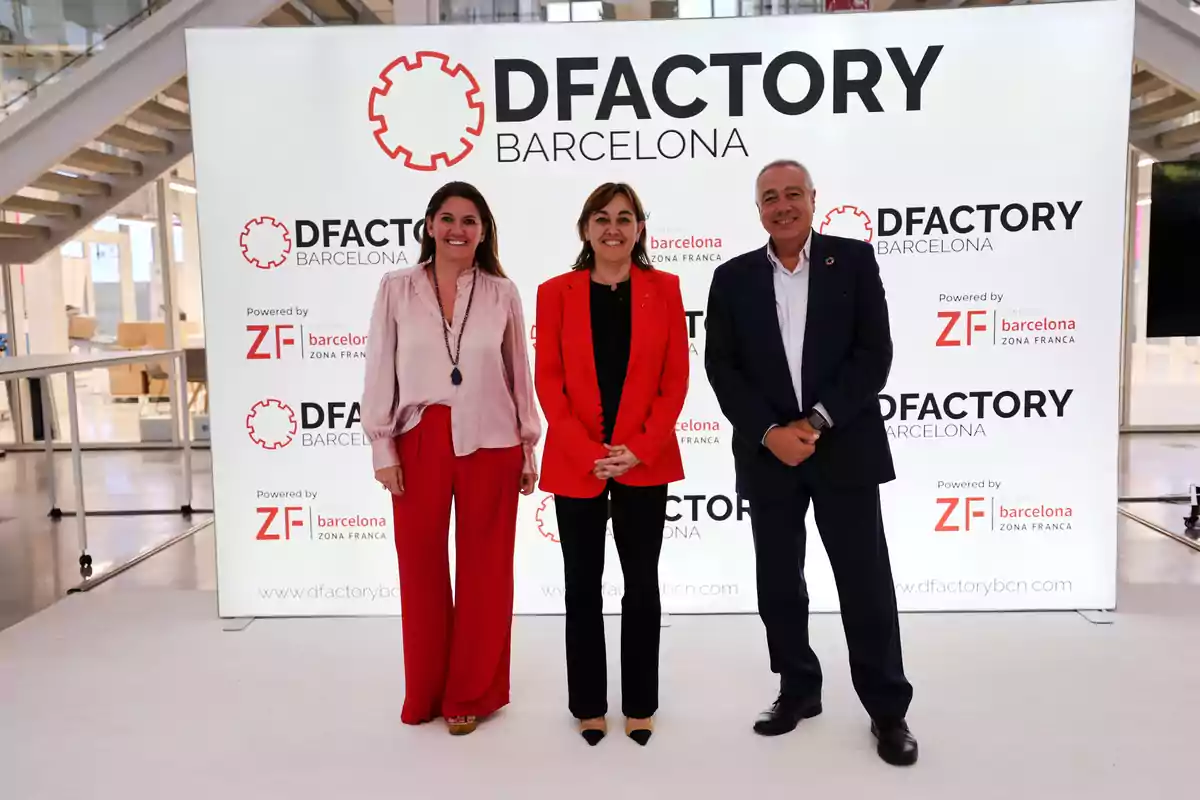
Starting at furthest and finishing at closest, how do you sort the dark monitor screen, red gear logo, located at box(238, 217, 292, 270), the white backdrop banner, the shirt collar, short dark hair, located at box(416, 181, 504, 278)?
the dark monitor screen
red gear logo, located at box(238, 217, 292, 270)
the white backdrop banner
short dark hair, located at box(416, 181, 504, 278)
the shirt collar

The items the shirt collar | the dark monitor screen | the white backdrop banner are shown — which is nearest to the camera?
the shirt collar

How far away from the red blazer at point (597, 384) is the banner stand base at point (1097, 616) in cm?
209

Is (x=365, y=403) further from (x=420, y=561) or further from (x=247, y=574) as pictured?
(x=247, y=574)

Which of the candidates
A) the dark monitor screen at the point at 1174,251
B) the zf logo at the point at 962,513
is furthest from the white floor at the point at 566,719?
the dark monitor screen at the point at 1174,251

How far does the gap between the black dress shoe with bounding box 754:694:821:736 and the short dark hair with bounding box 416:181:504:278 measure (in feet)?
5.17

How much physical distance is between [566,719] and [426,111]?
7.52ft

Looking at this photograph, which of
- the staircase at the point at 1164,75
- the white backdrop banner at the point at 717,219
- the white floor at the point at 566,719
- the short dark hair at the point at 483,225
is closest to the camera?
the white floor at the point at 566,719

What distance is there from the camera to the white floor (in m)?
2.42

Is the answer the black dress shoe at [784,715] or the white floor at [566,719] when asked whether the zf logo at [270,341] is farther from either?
the black dress shoe at [784,715]

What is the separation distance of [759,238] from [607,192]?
1.16 meters

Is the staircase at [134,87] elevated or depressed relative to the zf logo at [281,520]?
elevated

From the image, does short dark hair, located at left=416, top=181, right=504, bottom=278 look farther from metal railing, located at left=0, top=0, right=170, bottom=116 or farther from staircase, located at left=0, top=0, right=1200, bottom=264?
metal railing, located at left=0, top=0, right=170, bottom=116

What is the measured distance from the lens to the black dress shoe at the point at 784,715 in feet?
8.77

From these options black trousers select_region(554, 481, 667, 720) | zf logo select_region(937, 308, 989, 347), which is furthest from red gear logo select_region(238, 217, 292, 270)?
zf logo select_region(937, 308, 989, 347)
